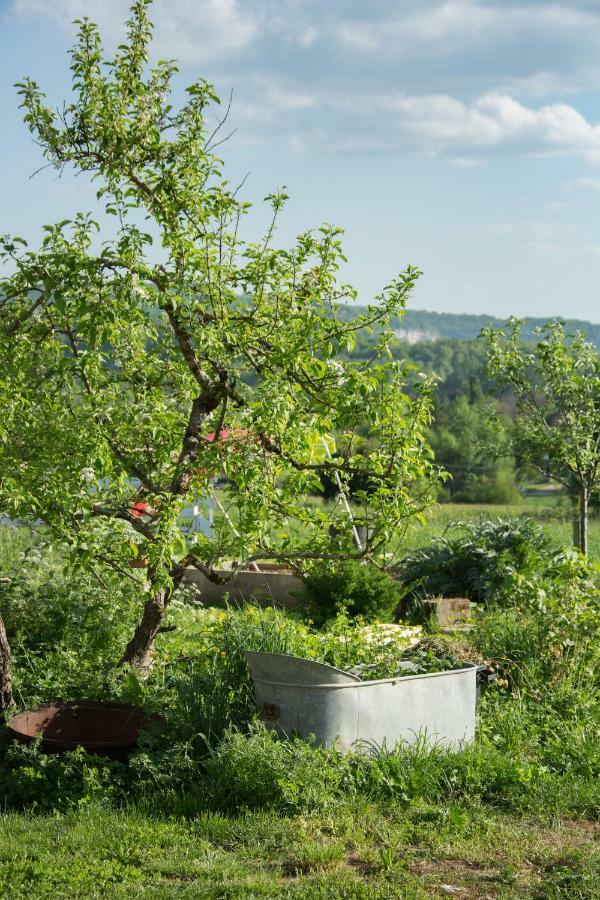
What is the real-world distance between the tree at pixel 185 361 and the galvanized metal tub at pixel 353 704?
865 mm

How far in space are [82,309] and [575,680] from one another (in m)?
4.16

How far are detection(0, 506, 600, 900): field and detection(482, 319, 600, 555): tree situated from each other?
4.19m

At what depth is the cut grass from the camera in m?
3.95

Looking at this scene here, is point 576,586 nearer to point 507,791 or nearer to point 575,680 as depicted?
point 575,680

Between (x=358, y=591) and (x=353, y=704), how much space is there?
464cm

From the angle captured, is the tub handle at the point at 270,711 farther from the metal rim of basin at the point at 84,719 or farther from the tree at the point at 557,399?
the tree at the point at 557,399

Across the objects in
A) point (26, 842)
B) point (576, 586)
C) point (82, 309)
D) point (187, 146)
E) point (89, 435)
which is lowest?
point (26, 842)

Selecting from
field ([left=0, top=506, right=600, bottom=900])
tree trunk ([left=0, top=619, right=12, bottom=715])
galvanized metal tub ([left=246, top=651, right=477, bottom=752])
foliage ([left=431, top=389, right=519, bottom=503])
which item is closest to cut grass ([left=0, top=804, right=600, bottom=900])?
field ([left=0, top=506, right=600, bottom=900])

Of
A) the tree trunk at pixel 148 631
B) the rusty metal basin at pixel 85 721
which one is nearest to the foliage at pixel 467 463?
the tree trunk at pixel 148 631

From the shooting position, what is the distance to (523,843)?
4.44m

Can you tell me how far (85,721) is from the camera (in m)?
5.78

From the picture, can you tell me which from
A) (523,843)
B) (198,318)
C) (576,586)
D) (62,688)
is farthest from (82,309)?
(576,586)

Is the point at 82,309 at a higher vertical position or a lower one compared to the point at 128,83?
lower

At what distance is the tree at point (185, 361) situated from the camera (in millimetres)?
5551
